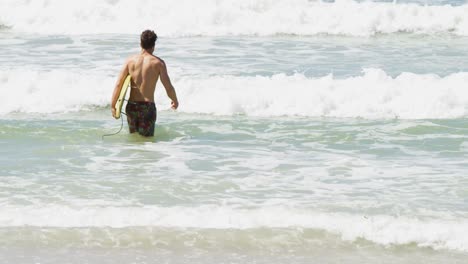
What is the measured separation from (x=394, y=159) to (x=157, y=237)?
141 inches

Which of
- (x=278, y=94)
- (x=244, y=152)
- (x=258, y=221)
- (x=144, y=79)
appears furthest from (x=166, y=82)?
(x=278, y=94)

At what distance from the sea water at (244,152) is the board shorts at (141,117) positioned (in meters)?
0.16

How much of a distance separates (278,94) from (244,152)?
12.7ft

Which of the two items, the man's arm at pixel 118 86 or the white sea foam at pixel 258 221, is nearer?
the white sea foam at pixel 258 221

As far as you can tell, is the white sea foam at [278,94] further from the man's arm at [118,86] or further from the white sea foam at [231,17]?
the white sea foam at [231,17]

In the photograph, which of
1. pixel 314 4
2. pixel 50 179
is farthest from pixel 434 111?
pixel 314 4

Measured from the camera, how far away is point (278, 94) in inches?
549

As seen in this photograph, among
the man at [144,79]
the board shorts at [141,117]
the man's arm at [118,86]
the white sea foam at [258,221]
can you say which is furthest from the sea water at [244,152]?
the man's arm at [118,86]

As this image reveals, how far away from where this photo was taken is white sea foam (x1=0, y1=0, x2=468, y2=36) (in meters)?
21.5

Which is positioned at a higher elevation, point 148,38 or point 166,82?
point 148,38

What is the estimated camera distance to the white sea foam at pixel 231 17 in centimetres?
2152

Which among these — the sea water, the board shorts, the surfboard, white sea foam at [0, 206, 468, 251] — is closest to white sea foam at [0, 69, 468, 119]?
the sea water

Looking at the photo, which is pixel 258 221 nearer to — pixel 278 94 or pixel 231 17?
pixel 278 94

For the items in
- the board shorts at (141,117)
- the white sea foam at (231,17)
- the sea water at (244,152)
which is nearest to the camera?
the sea water at (244,152)
